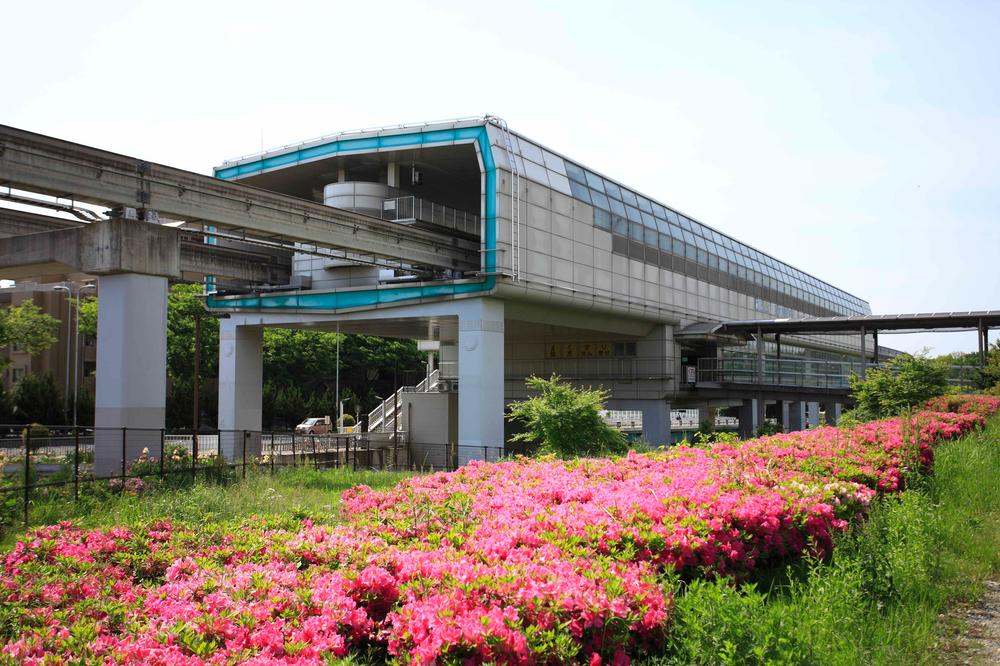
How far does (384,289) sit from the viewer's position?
3177cm

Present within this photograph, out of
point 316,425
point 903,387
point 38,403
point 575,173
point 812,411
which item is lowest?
point 316,425

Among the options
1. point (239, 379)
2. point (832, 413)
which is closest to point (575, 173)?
point (239, 379)

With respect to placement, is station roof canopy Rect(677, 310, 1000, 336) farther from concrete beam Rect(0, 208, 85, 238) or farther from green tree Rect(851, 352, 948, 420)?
concrete beam Rect(0, 208, 85, 238)

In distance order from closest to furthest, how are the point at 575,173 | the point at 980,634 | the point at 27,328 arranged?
the point at 980,634
the point at 575,173
the point at 27,328

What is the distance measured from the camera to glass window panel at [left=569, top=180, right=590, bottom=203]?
32956 millimetres

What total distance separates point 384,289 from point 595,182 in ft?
36.0

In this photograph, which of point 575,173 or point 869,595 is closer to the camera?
point 869,595

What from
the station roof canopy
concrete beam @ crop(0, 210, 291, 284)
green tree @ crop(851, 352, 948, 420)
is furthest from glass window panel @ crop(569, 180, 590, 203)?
concrete beam @ crop(0, 210, 291, 284)

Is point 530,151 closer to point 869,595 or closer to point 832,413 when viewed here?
point 869,595

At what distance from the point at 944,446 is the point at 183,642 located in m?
13.4

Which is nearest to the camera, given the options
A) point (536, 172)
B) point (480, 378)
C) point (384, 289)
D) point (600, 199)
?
point (480, 378)

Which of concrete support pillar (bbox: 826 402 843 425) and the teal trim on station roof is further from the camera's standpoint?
concrete support pillar (bbox: 826 402 843 425)

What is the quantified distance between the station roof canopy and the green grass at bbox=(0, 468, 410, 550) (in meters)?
28.8

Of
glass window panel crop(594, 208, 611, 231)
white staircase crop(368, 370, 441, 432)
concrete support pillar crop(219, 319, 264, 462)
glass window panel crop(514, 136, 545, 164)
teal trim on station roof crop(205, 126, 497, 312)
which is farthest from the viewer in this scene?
white staircase crop(368, 370, 441, 432)
